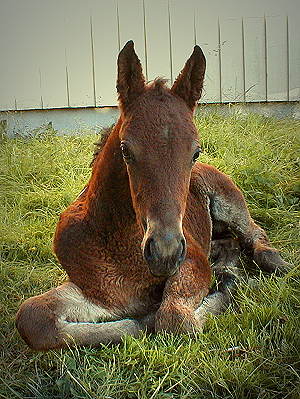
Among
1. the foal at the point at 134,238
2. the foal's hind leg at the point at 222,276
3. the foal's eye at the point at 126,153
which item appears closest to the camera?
the foal at the point at 134,238

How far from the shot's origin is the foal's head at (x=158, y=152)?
263cm

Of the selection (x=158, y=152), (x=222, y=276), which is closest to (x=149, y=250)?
(x=158, y=152)

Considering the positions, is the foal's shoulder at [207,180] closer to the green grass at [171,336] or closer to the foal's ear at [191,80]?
the green grass at [171,336]

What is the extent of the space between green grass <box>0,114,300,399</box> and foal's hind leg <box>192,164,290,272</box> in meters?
0.13

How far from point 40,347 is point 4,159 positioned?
128 inches

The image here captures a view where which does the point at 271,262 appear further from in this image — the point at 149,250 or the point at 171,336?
the point at 149,250

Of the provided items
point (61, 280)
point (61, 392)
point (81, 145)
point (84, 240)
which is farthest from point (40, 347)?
point (81, 145)

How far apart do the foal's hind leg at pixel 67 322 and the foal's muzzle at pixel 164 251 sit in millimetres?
590

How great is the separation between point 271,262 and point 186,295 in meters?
0.92

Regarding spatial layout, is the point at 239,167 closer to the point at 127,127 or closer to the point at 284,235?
the point at 284,235

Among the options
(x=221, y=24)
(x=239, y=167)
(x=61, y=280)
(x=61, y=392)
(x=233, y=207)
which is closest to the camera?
(x=61, y=392)

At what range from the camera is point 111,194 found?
321 centimetres

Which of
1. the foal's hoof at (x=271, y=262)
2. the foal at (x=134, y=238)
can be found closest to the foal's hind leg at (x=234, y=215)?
the foal's hoof at (x=271, y=262)

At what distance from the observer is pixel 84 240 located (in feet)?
10.9
